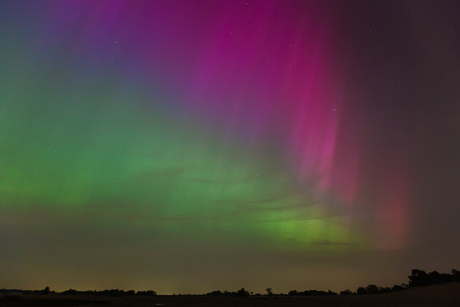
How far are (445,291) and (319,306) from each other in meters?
22.9

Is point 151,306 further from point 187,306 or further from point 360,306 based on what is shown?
point 360,306

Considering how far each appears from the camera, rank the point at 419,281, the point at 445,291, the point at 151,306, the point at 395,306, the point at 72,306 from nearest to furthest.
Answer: the point at 395,306, the point at 72,306, the point at 151,306, the point at 445,291, the point at 419,281

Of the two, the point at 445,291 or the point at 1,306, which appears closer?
the point at 1,306

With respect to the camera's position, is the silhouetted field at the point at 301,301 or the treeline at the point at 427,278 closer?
the silhouetted field at the point at 301,301

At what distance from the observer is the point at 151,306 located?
36.0 metres

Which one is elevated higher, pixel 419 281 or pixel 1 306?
pixel 419 281

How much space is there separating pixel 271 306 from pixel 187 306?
8489 millimetres

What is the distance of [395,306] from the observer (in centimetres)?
3150

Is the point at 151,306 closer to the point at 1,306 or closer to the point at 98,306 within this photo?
the point at 98,306

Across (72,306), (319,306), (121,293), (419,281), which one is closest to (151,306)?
(72,306)

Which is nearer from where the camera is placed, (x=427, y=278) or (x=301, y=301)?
(x=301, y=301)

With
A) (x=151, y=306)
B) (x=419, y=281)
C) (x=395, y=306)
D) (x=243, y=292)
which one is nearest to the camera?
(x=395, y=306)

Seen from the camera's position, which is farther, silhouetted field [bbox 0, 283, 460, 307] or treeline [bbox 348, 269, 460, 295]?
treeline [bbox 348, 269, 460, 295]

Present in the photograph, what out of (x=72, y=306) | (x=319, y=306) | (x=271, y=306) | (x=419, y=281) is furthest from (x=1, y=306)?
(x=419, y=281)
